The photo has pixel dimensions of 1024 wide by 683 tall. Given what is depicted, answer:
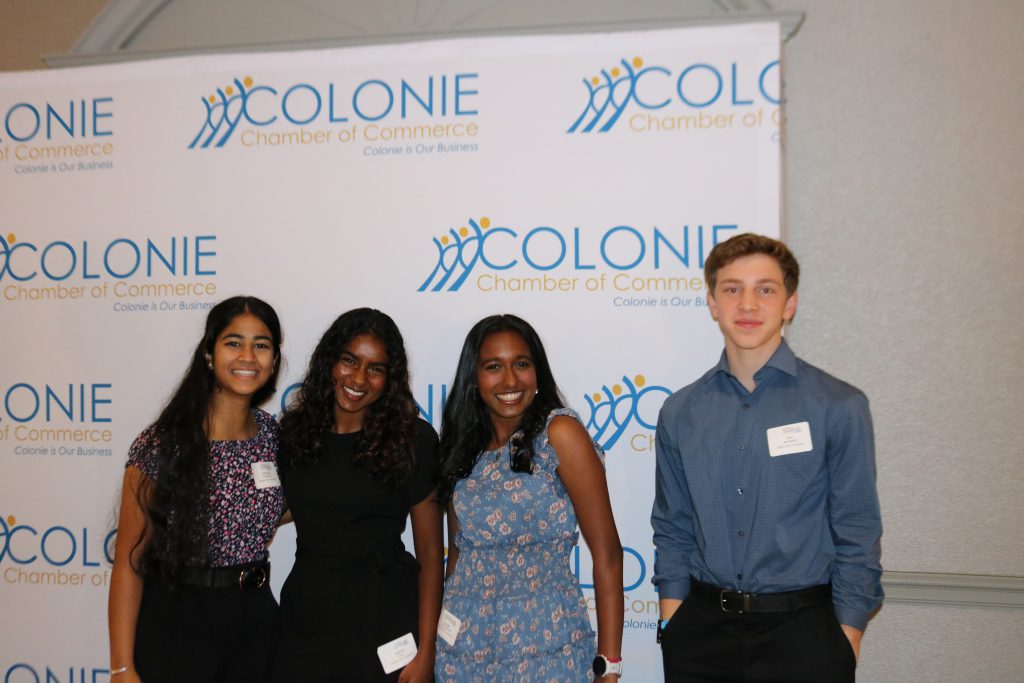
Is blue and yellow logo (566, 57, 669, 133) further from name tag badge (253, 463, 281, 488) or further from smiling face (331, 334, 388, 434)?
name tag badge (253, 463, 281, 488)

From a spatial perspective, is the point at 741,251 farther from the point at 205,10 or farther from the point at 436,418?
the point at 205,10

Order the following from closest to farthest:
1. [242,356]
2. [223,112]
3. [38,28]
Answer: [242,356] → [223,112] → [38,28]

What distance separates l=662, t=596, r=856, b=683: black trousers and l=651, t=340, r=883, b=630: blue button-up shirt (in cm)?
6

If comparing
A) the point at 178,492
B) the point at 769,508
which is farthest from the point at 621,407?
the point at 178,492

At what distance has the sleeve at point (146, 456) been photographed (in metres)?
2.17

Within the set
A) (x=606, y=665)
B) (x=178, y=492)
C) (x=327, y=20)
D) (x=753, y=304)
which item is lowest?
(x=606, y=665)

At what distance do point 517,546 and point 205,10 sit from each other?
275 cm

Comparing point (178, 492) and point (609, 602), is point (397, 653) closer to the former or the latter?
point (609, 602)

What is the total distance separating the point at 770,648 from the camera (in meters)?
1.83

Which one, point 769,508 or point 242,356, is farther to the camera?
point 242,356

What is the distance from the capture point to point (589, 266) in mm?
2713

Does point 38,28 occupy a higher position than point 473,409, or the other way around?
point 38,28

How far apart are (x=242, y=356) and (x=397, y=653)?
977 mm

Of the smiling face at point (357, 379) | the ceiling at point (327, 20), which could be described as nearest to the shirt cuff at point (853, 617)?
the smiling face at point (357, 379)
